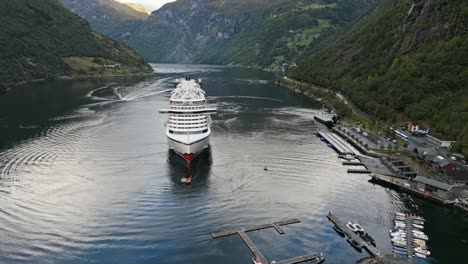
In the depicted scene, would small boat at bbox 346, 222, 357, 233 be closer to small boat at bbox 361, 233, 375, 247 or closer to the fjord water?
small boat at bbox 361, 233, 375, 247

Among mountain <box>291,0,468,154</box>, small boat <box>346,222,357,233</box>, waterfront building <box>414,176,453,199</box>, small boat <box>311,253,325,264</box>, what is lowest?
small boat <box>311,253,325,264</box>

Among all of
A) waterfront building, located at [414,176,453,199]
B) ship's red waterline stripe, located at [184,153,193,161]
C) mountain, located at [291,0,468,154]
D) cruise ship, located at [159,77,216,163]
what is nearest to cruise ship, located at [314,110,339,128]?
mountain, located at [291,0,468,154]

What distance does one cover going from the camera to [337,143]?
101 meters

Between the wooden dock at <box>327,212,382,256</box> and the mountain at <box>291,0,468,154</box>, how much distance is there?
38.5 m

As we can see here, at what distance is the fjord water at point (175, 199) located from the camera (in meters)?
51.6

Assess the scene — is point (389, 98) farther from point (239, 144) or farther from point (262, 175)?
point (262, 175)

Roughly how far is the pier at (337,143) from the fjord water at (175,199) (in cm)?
272

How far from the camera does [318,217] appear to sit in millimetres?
60406

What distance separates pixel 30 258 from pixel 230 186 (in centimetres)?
3299

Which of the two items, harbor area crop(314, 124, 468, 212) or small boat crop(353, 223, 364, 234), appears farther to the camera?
harbor area crop(314, 124, 468, 212)

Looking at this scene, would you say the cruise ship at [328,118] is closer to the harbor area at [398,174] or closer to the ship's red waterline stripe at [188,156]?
the harbor area at [398,174]

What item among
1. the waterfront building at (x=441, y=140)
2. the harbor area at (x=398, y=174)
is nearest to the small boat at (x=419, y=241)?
the harbor area at (x=398, y=174)

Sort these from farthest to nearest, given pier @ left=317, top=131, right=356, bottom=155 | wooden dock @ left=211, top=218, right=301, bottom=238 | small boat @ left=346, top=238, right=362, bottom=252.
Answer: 1. pier @ left=317, top=131, right=356, bottom=155
2. wooden dock @ left=211, top=218, right=301, bottom=238
3. small boat @ left=346, top=238, right=362, bottom=252

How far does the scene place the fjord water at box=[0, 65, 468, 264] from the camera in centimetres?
5162
